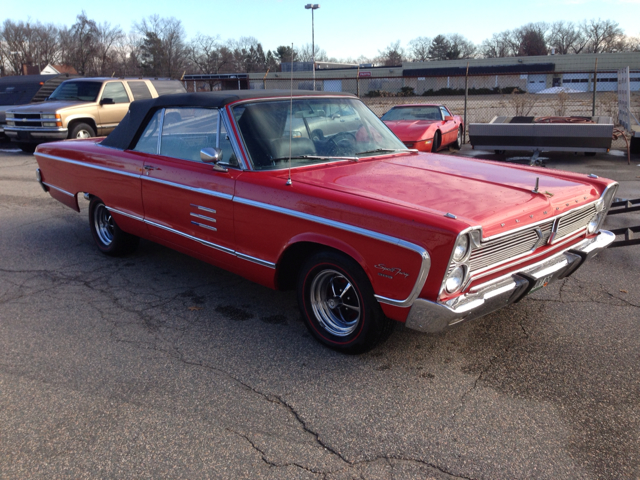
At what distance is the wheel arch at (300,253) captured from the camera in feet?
10.5

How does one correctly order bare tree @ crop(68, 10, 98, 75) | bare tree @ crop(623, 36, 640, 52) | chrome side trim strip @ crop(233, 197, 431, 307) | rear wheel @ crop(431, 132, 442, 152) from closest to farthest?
chrome side trim strip @ crop(233, 197, 431, 307), rear wheel @ crop(431, 132, 442, 152), bare tree @ crop(68, 10, 98, 75), bare tree @ crop(623, 36, 640, 52)

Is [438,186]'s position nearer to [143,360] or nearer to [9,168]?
[143,360]

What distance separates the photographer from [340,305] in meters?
Answer: 3.63

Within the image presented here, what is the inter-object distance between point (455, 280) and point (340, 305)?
0.89m

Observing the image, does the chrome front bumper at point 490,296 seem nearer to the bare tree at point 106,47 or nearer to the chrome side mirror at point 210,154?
the chrome side mirror at point 210,154

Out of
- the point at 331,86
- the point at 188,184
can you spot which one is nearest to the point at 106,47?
the point at 331,86

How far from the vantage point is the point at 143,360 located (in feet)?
11.5

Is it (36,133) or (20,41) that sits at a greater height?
(20,41)

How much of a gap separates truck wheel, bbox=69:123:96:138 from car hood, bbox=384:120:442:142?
Answer: 7346mm

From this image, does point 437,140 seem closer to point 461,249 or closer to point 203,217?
point 203,217

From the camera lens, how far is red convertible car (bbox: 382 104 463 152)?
10.8 metres

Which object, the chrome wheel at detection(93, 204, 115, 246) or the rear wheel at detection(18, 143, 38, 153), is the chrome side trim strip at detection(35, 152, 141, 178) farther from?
the rear wheel at detection(18, 143, 38, 153)

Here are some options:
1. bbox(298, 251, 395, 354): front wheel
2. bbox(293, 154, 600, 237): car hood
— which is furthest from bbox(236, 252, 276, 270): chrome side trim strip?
bbox(293, 154, 600, 237): car hood

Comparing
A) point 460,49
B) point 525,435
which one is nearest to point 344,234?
point 525,435
